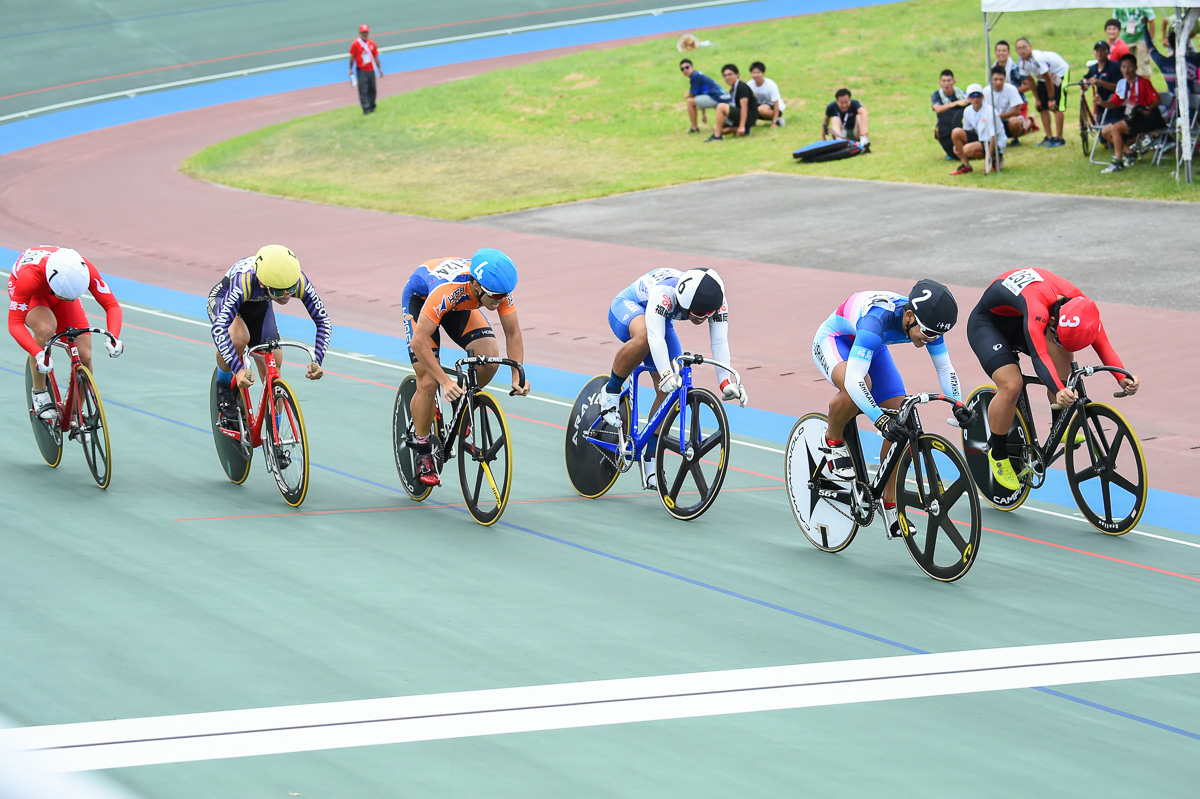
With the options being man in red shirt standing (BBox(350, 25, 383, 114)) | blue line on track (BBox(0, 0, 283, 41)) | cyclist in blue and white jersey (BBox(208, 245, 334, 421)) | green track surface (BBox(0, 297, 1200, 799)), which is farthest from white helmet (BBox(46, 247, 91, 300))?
blue line on track (BBox(0, 0, 283, 41))

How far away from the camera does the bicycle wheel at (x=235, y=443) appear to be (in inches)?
322

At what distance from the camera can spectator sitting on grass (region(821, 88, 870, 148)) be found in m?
21.7

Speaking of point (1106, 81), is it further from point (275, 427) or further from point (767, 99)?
point (275, 427)

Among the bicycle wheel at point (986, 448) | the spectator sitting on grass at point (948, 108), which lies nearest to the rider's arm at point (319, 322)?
the bicycle wheel at point (986, 448)

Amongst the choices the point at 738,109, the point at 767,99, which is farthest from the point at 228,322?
the point at 767,99

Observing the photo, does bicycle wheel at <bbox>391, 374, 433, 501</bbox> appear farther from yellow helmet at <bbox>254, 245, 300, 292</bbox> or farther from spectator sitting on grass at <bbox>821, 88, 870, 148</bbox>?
spectator sitting on grass at <bbox>821, 88, 870, 148</bbox>

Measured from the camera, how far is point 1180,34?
1566cm

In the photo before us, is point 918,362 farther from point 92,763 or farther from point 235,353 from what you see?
point 92,763

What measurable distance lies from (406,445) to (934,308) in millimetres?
3396

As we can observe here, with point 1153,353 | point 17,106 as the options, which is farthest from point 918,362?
point 17,106

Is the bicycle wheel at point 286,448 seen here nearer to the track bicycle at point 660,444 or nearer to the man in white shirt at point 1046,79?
the track bicycle at point 660,444

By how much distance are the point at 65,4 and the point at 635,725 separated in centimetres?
3811

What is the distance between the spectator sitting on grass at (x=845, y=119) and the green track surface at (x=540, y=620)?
45.0ft

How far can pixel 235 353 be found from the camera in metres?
7.77
